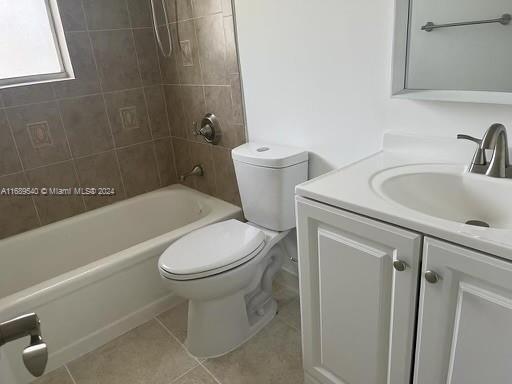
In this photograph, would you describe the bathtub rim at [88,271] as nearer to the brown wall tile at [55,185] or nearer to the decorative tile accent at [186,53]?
the brown wall tile at [55,185]

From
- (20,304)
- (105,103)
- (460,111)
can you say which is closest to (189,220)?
(105,103)

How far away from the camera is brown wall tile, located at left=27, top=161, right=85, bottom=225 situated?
2.06 meters

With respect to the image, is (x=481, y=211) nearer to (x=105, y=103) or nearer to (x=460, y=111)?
(x=460, y=111)

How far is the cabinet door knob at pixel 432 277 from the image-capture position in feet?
2.77

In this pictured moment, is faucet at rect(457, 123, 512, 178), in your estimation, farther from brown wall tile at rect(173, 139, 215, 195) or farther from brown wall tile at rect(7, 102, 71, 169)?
brown wall tile at rect(7, 102, 71, 169)

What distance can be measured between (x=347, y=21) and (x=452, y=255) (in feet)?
2.97

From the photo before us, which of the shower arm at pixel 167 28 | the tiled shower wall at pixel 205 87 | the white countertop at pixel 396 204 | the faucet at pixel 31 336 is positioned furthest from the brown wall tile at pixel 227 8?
the faucet at pixel 31 336

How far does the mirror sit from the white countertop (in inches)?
6.2

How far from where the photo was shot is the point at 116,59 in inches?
85.6

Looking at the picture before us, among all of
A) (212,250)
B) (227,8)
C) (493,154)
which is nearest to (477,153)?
(493,154)

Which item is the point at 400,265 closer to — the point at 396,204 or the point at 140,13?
the point at 396,204

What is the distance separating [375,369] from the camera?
3.61 ft

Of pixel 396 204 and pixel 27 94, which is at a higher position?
pixel 27 94

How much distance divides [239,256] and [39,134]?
1323mm
